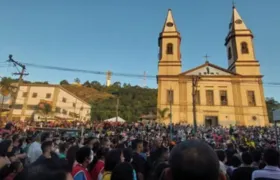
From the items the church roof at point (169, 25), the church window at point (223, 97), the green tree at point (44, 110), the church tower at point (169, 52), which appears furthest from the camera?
the green tree at point (44, 110)

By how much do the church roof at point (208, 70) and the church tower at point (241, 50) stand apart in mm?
2131

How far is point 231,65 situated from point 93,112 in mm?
41127

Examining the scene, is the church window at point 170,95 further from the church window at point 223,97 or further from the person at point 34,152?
the person at point 34,152

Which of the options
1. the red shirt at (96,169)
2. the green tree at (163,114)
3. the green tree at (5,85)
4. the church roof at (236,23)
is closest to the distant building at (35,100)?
the green tree at (5,85)

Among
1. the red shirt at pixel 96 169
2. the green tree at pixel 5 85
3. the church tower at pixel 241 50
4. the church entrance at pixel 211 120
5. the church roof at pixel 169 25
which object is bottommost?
the red shirt at pixel 96 169

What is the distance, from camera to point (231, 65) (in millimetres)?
38312

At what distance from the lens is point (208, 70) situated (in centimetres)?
3609

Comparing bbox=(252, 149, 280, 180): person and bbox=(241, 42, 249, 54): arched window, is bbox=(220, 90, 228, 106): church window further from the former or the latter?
bbox=(252, 149, 280, 180): person

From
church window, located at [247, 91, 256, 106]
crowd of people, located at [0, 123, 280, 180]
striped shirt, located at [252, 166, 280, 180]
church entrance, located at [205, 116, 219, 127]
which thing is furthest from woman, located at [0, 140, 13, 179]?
church window, located at [247, 91, 256, 106]

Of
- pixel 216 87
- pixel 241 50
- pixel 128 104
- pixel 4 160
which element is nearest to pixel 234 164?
pixel 4 160

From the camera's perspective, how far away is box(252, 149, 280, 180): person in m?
2.91

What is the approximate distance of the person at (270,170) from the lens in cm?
291

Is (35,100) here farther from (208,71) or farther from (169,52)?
(208,71)

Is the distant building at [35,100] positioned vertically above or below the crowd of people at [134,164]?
above
